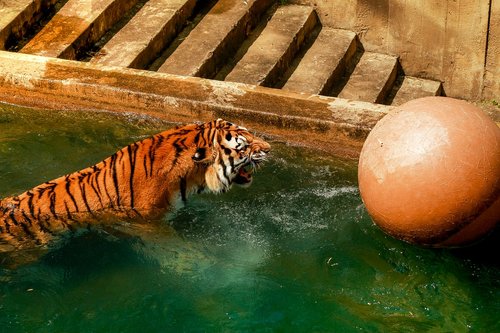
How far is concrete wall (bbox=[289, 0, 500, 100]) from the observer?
8844 mm

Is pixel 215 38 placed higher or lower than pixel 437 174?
lower

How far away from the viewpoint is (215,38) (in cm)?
898

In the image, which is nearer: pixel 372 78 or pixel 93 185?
pixel 93 185

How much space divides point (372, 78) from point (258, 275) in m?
3.48

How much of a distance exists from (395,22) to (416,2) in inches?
13.8

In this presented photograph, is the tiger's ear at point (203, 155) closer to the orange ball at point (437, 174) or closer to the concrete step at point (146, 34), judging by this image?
the orange ball at point (437, 174)

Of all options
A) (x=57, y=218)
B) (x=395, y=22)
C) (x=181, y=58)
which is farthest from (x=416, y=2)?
(x=57, y=218)

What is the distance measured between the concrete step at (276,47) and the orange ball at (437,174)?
301cm

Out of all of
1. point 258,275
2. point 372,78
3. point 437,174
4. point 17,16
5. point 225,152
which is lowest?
point 258,275

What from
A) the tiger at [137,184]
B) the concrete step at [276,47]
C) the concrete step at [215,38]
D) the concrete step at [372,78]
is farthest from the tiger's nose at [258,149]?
the concrete step at [372,78]

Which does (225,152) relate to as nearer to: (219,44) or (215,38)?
(219,44)

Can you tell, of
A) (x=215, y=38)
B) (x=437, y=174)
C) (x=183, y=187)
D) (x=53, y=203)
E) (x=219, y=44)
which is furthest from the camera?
(x=215, y=38)

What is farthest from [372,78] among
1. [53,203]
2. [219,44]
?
[53,203]

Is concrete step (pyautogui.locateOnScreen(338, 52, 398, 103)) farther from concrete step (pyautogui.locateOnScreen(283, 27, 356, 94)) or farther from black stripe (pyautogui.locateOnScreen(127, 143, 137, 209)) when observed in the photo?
black stripe (pyautogui.locateOnScreen(127, 143, 137, 209))
